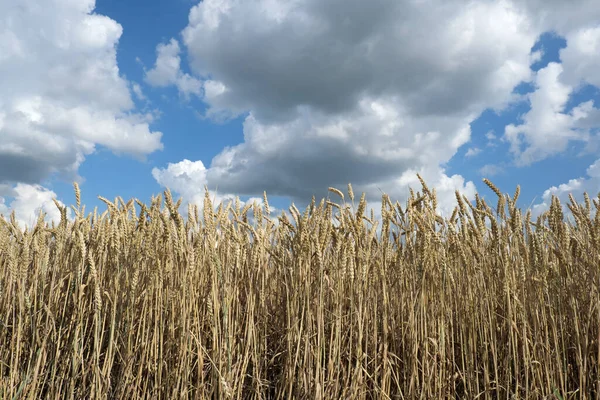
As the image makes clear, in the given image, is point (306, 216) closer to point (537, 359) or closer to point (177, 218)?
point (177, 218)

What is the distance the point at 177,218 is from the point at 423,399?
134cm

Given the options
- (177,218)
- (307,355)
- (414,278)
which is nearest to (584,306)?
(414,278)

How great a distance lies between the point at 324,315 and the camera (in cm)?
218

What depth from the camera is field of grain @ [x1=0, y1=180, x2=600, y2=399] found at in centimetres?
199

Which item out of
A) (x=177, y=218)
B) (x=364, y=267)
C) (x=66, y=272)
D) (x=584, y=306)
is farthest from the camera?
(x=66, y=272)

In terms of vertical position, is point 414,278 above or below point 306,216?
below

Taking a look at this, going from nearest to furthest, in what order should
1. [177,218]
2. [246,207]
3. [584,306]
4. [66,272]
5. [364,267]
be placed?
[177,218], [364,267], [584,306], [66,272], [246,207]

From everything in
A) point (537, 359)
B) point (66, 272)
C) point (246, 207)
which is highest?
point (246, 207)

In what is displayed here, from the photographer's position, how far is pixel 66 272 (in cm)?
258

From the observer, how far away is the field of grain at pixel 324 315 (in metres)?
1.99

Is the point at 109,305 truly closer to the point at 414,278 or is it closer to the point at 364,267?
the point at 364,267

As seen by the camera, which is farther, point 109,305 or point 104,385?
point 109,305

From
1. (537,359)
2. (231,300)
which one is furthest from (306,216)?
(537,359)

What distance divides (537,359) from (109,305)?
212 cm
